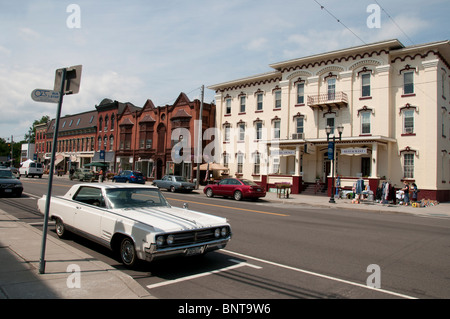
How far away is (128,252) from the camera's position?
575 centimetres

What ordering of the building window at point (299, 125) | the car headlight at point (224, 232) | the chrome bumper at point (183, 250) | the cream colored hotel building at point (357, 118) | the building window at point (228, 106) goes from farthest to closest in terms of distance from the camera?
the building window at point (228, 106), the building window at point (299, 125), the cream colored hotel building at point (357, 118), the car headlight at point (224, 232), the chrome bumper at point (183, 250)

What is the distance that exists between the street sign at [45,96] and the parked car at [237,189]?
1658 cm

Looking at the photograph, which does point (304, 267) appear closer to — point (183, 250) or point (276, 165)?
point (183, 250)

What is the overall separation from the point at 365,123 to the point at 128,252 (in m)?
25.1

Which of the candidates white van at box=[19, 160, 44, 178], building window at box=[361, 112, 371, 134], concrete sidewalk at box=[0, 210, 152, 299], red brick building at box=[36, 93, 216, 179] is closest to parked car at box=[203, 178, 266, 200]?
building window at box=[361, 112, 371, 134]

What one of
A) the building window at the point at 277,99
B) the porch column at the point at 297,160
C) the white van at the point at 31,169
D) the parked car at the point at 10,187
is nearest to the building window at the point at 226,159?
the building window at the point at 277,99

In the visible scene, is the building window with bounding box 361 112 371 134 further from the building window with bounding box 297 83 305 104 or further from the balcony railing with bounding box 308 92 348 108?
the building window with bounding box 297 83 305 104

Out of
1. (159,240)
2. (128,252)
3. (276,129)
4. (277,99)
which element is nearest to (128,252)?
(128,252)

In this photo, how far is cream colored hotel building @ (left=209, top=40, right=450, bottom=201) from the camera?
24094mm

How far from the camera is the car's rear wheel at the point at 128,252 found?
220 inches

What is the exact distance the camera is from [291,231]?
10.1 meters

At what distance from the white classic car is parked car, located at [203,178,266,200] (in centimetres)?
1421

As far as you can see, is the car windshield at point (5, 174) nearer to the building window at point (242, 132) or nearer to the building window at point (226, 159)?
the building window at point (226, 159)
